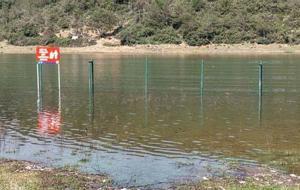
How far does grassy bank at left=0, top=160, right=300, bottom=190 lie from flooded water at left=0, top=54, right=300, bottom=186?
63cm

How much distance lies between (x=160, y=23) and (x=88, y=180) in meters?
109

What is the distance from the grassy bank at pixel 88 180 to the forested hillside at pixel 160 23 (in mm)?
93999

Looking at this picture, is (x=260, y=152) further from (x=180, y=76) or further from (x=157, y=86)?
(x=180, y=76)

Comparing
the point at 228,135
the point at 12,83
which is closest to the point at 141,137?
the point at 228,135

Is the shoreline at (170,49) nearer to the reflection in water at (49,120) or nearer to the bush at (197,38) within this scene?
the bush at (197,38)

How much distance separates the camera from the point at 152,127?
19.9 metres

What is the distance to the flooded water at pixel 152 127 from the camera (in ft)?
46.9

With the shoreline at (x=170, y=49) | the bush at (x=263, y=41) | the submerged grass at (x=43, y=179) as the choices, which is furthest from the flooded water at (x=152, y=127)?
the bush at (x=263, y=41)

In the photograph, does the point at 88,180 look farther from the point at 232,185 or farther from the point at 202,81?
the point at 202,81

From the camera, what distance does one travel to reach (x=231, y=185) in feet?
37.5

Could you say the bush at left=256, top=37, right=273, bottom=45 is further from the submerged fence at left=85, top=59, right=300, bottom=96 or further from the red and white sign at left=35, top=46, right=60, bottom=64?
the red and white sign at left=35, top=46, right=60, bottom=64

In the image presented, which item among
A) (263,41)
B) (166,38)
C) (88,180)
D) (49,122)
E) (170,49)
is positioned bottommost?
(49,122)

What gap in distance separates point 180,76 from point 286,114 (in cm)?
2044

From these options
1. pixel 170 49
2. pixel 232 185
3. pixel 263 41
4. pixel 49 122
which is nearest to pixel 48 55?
pixel 49 122
